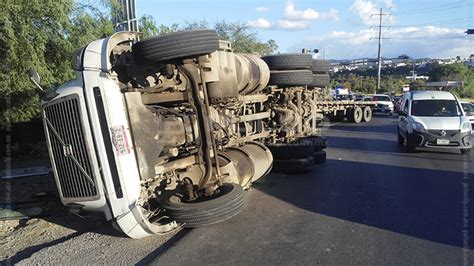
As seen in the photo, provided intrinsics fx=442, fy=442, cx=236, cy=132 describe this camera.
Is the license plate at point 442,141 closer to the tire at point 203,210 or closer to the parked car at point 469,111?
the parked car at point 469,111

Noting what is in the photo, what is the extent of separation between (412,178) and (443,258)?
4.52 meters

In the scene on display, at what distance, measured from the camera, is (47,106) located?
15.9ft

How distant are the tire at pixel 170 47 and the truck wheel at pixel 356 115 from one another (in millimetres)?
22468

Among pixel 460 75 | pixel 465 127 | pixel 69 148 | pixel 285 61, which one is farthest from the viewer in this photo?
pixel 460 75

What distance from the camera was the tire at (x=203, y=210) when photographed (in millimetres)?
4961

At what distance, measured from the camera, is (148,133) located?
4863 mm

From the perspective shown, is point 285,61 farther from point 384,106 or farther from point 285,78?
point 384,106

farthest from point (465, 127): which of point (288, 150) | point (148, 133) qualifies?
point (148, 133)

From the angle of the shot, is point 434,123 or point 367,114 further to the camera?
point 367,114

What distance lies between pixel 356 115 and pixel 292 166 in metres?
18.6

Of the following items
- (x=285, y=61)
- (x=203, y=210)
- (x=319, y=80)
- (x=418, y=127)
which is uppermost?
(x=285, y=61)

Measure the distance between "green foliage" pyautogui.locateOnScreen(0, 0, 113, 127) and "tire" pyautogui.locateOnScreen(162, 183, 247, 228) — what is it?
4.86 meters

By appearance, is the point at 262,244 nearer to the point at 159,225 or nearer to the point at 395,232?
the point at 159,225

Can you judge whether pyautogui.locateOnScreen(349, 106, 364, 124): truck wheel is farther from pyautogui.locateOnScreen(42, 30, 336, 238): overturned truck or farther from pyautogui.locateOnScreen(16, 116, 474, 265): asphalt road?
pyautogui.locateOnScreen(42, 30, 336, 238): overturned truck
